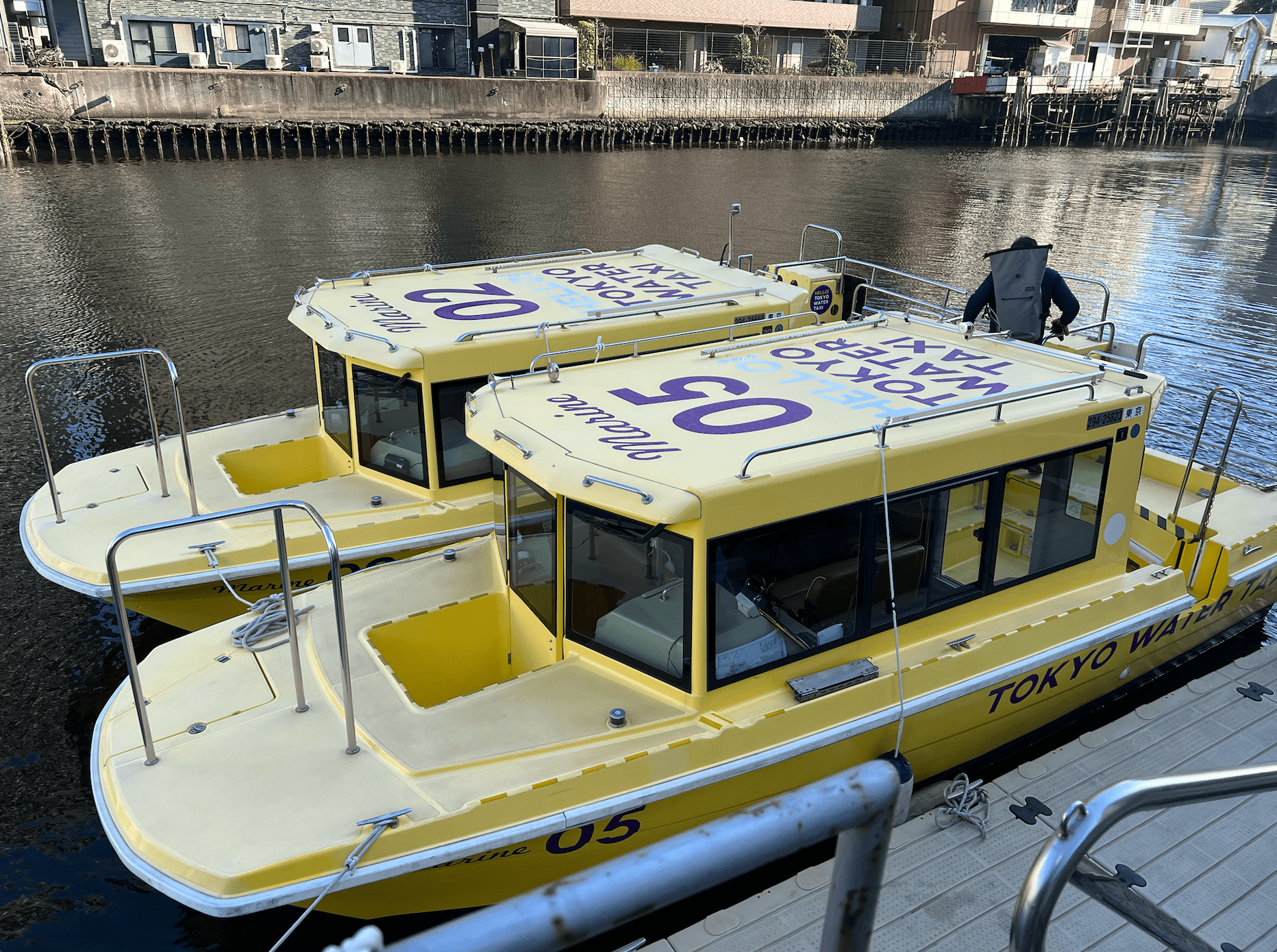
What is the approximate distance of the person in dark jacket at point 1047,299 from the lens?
27.6 ft

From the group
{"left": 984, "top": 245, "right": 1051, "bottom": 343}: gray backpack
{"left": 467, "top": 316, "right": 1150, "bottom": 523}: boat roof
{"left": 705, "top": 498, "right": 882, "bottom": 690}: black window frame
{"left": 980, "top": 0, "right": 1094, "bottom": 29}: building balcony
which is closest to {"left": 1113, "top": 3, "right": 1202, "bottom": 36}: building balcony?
{"left": 980, "top": 0, "right": 1094, "bottom": 29}: building balcony

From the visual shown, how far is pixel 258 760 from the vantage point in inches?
184

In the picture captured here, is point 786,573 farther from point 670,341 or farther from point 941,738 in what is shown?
point 670,341

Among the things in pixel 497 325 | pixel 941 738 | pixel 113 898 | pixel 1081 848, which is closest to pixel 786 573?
pixel 941 738

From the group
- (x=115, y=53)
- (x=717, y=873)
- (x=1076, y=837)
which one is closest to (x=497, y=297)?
(x=1076, y=837)

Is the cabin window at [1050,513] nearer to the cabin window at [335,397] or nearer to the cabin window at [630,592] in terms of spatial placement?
the cabin window at [630,592]

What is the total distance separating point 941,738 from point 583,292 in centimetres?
545

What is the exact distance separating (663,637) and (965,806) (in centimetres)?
189

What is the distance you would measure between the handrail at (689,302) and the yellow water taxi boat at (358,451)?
0.02m

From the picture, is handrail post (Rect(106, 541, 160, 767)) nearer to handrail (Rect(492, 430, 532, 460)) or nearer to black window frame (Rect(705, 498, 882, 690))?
handrail (Rect(492, 430, 532, 460))

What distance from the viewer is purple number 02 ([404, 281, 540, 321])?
8.26 metres

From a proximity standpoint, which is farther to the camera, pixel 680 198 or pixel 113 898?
pixel 680 198

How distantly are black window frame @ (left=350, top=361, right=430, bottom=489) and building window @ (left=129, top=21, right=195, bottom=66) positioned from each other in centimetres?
3652

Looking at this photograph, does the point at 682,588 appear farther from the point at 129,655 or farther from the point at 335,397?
the point at 335,397
